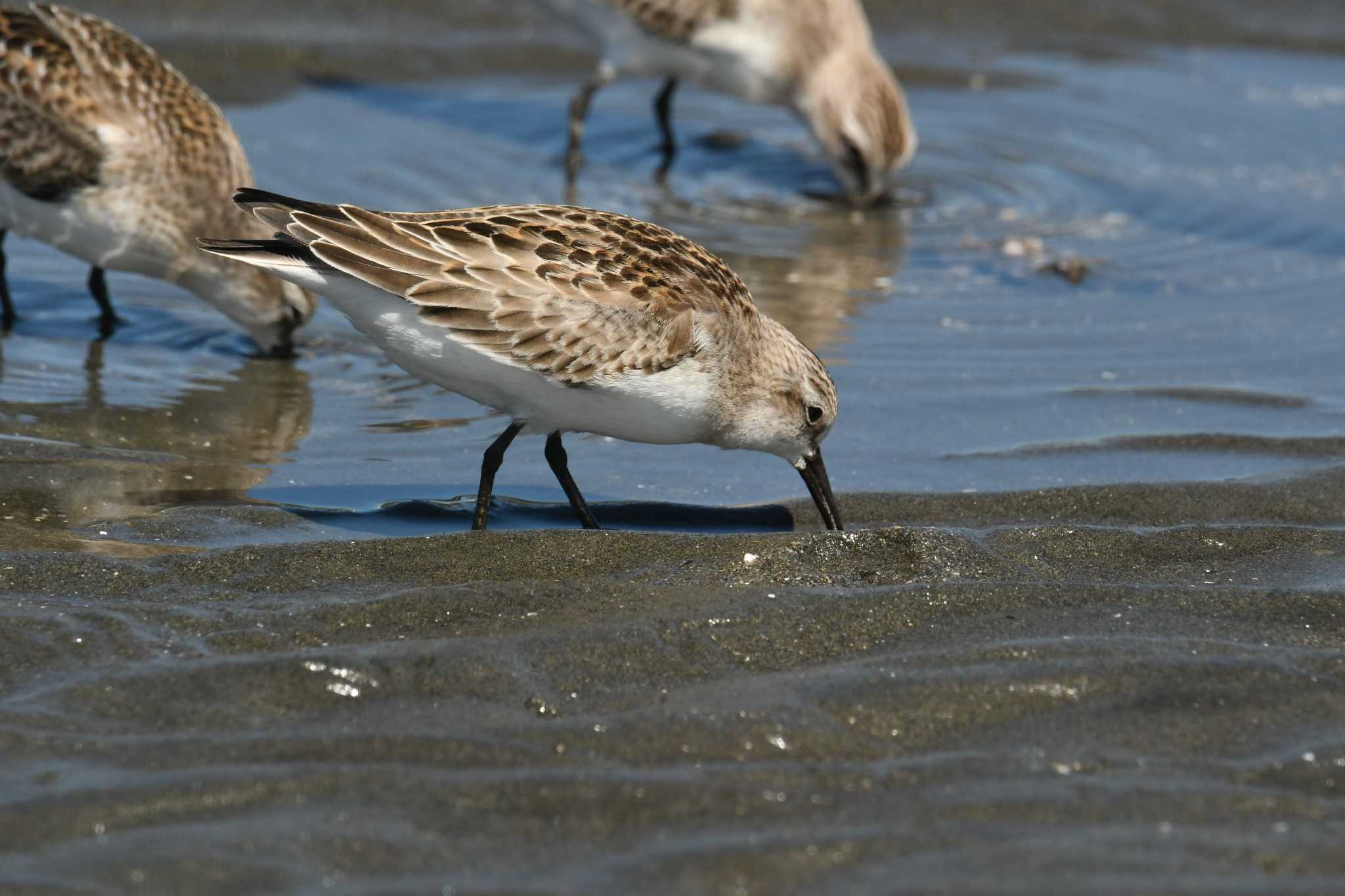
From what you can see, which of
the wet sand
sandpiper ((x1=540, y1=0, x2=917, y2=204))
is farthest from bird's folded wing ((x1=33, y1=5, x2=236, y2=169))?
sandpiper ((x1=540, y1=0, x2=917, y2=204))

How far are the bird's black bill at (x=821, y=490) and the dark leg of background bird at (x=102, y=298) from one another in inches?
148

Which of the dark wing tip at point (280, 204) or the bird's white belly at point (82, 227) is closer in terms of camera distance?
the dark wing tip at point (280, 204)

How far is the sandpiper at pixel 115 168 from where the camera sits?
7.79 m

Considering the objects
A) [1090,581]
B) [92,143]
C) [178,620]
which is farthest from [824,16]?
[178,620]

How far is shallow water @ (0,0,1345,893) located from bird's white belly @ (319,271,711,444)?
48cm

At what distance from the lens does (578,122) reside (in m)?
11.3

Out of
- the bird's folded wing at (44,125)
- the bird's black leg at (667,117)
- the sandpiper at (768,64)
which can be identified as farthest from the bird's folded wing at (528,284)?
the bird's black leg at (667,117)

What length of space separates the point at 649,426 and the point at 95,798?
8.56 ft

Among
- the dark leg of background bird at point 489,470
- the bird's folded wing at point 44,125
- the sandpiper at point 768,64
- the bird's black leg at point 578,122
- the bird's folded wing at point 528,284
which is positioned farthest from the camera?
the sandpiper at point 768,64

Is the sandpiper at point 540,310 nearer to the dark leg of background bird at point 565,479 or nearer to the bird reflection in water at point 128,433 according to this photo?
the dark leg of background bird at point 565,479

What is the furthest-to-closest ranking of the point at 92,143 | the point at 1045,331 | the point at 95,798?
the point at 1045,331
the point at 92,143
the point at 95,798

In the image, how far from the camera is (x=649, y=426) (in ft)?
19.2

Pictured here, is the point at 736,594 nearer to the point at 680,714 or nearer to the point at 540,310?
the point at 680,714

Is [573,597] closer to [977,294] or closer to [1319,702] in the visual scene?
[1319,702]
